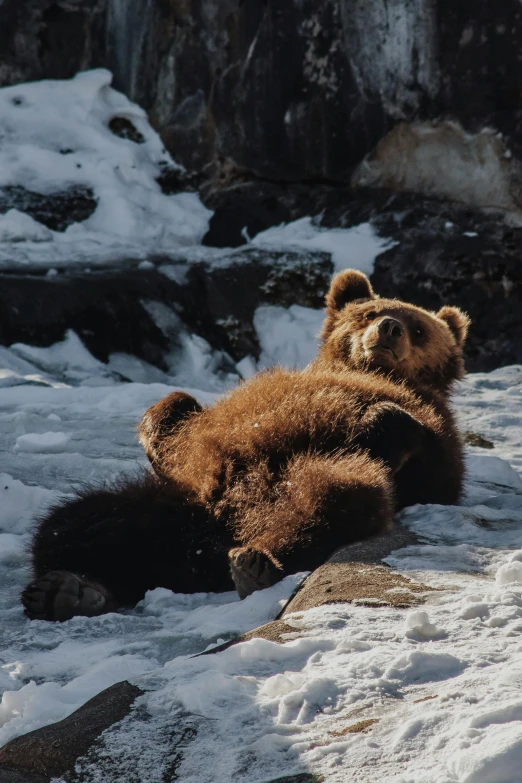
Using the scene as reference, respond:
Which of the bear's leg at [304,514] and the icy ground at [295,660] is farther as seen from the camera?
the bear's leg at [304,514]

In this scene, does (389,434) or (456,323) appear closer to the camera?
(389,434)

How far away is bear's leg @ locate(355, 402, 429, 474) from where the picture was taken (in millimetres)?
3977

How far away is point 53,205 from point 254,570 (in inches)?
375

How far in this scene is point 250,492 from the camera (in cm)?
371

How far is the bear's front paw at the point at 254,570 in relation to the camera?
321cm

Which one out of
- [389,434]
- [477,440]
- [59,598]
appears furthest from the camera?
[477,440]

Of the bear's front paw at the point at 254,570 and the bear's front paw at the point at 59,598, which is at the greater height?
the bear's front paw at the point at 254,570

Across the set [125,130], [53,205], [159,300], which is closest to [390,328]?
[159,300]

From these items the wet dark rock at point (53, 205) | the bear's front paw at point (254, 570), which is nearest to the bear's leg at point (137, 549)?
the bear's front paw at point (254, 570)

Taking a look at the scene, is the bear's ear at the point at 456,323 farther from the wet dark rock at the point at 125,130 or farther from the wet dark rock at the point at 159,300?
the wet dark rock at the point at 125,130

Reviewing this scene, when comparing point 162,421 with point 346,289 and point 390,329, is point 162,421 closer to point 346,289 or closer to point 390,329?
point 390,329

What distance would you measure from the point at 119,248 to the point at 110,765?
391 inches

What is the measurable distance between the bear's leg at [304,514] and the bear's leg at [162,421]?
0.85 metres

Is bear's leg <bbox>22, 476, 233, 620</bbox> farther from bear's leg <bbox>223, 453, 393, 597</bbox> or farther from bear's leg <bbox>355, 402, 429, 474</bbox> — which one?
bear's leg <bbox>355, 402, 429, 474</bbox>
